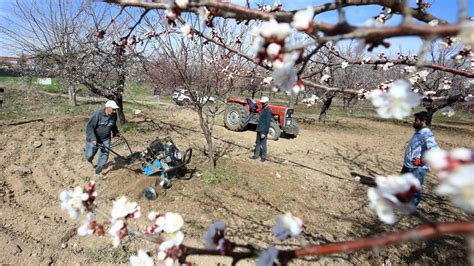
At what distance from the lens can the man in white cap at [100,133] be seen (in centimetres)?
553

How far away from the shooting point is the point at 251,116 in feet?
33.8

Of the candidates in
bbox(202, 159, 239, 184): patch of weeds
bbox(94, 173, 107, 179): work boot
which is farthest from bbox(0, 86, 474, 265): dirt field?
bbox(94, 173, 107, 179): work boot

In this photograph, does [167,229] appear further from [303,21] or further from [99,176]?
[99,176]

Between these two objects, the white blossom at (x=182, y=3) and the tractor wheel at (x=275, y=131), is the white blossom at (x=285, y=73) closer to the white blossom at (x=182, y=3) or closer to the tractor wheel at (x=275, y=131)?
the white blossom at (x=182, y=3)

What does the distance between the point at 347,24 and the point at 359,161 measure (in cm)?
828

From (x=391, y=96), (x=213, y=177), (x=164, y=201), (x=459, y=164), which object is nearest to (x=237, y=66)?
(x=213, y=177)

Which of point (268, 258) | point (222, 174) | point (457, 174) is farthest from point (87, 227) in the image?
point (222, 174)

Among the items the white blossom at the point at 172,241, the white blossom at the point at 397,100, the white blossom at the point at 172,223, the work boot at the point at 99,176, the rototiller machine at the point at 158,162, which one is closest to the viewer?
the white blossom at the point at 397,100

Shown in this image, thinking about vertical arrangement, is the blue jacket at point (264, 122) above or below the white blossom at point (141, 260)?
below

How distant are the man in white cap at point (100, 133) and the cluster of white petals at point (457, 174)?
5595 mm

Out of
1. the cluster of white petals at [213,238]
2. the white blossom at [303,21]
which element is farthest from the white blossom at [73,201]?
the white blossom at [303,21]

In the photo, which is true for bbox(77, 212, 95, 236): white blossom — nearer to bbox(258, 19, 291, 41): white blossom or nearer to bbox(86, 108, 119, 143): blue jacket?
bbox(258, 19, 291, 41): white blossom

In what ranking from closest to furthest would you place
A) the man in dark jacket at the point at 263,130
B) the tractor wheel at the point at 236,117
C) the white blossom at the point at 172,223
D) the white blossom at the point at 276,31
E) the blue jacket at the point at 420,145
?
the white blossom at the point at 276,31
the white blossom at the point at 172,223
the blue jacket at the point at 420,145
the man in dark jacket at the point at 263,130
the tractor wheel at the point at 236,117

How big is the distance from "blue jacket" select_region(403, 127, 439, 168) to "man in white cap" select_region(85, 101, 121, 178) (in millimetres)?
5134
